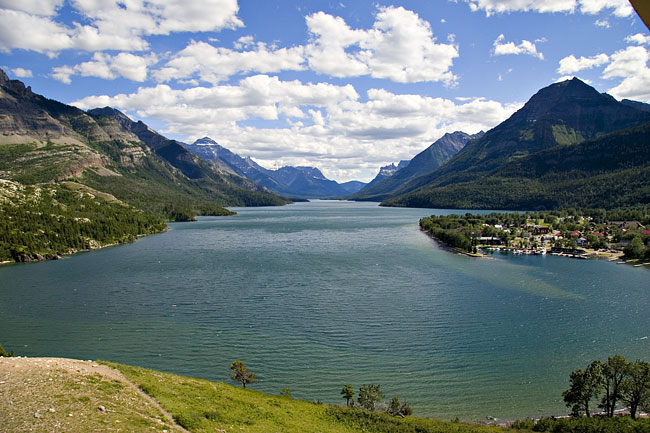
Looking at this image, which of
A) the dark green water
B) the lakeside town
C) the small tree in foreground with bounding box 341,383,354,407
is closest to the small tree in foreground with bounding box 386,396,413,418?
the dark green water

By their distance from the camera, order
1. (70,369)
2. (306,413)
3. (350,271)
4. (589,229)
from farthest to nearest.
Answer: (589,229), (350,271), (306,413), (70,369)

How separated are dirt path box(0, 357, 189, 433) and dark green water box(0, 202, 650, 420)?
50.4 ft

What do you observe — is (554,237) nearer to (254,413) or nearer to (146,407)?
(254,413)

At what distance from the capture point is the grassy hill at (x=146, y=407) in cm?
1869

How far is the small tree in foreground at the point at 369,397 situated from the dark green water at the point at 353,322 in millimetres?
3796

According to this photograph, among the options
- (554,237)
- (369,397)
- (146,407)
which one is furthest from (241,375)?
(554,237)

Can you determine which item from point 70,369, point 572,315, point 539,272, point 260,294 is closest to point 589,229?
point 539,272

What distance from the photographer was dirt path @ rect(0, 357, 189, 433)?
58.6ft

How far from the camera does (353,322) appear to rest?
54.6 meters

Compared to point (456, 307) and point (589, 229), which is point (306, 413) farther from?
point (589, 229)

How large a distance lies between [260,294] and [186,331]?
19.1m

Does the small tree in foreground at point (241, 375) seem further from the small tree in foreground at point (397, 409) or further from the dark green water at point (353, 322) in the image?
the small tree in foreground at point (397, 409)

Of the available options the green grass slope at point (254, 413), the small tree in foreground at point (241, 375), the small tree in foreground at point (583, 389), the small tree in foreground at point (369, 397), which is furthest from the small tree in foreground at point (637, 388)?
the small tree in foreground at point (241, 375)

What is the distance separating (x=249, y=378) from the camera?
37.2m
